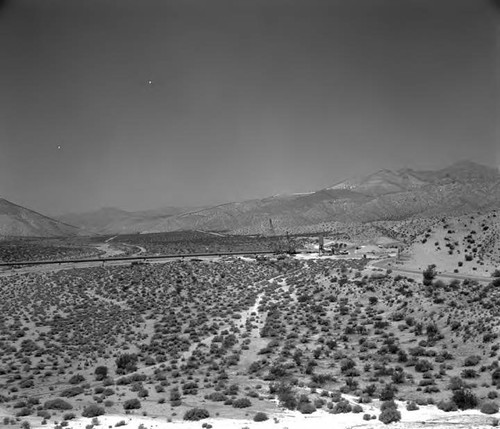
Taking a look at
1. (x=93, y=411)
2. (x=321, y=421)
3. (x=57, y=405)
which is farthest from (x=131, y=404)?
(x=321, y=421)

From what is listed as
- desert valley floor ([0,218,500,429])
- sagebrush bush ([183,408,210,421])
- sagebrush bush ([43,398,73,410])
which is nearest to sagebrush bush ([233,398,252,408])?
desert valley floor ([0,218,500,429])

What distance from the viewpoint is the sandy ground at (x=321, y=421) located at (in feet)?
66.3

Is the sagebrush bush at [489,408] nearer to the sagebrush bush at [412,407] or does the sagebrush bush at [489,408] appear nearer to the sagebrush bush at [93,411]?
the sagebrush bush at [412,407]

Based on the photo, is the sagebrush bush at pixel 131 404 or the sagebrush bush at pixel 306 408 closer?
→ the sagebrush bush at pixel 306 408

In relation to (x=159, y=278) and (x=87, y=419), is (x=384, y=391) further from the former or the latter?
(x=159, y=278)

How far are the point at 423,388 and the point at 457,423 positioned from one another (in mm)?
7025

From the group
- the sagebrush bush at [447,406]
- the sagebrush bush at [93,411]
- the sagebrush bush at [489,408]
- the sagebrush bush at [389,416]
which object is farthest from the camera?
the sagebrush bush at [93,411]

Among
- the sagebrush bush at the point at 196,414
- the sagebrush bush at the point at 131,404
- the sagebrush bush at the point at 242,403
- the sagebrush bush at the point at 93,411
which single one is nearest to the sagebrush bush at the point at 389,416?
the sagebrush bush at the point at 242,403

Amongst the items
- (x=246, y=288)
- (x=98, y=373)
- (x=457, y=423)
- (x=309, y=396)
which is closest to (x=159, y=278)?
(x=246, y=288)

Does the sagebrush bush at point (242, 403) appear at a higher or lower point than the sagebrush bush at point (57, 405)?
lower

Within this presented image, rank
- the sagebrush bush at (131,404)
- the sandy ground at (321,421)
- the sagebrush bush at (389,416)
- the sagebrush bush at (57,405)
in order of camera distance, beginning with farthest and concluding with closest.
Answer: the sagebrush bush at (57,405) < the sagebrush bush at (131,404) < the sagebrush bush at (389,416) < the sandy ground at (321,421)

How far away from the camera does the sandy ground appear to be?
795 inches

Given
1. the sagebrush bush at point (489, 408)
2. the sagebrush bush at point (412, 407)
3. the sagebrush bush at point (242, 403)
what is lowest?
the sagebrush bush at point (242, 403)

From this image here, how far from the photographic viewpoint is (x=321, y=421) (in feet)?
70.9
